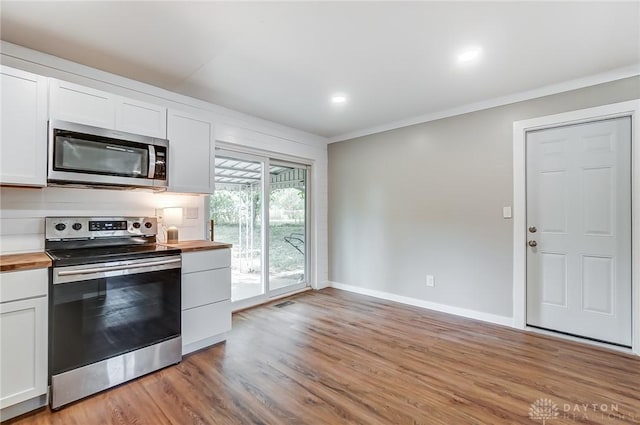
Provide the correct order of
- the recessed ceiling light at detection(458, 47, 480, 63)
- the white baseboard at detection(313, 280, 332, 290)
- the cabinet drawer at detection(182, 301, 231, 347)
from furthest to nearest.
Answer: the white baseboard at detection(313, 280, 332, 290)
the cabinet drawer at detection(182, 301, 231, 347)
the recessed ceiling light at detection(458, 47, 480, 63)

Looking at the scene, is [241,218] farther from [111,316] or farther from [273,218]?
[111,316]

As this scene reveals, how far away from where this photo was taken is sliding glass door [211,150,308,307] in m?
3.71

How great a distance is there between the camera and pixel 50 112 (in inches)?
81.9

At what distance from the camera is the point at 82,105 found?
7.28ft

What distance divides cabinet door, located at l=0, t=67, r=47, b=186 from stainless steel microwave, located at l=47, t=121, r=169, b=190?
7cm

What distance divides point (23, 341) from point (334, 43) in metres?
2.78

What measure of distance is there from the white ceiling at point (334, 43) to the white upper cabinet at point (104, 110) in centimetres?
34

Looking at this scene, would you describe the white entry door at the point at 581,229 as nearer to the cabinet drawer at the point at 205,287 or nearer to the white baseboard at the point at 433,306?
the white baseboard at the point at 433,306

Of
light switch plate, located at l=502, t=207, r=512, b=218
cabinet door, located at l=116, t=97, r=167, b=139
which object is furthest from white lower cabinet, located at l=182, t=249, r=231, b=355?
light switch plate, located at l=502, t=207, r=512, b=218

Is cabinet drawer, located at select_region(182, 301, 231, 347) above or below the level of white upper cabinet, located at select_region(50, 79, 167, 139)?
below

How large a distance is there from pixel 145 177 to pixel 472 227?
3.42m

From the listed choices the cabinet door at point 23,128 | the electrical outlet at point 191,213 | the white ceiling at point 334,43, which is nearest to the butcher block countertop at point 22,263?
the cabinet door at point 23,128

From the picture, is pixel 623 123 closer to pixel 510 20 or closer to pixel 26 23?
pixel 510 20

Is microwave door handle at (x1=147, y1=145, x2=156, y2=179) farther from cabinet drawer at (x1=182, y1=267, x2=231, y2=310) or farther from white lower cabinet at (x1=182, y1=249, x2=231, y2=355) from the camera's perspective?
cabinet drawer at (x1=182, y1=267, x2=231, y2=310)
